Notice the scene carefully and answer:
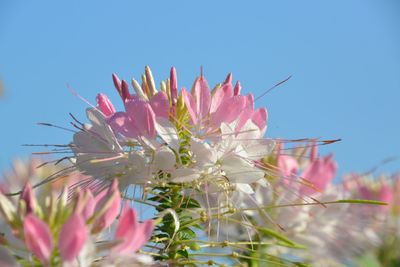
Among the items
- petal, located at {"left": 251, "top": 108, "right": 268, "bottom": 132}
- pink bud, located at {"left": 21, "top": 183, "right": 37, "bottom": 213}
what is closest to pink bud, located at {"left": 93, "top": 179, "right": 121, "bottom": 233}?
pink bud, located at {"left": 21, "top": 183, "right": 37, "bottom": 213}

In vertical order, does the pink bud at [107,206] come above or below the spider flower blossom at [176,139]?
below

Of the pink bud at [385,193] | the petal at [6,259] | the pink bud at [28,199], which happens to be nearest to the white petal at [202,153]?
the pink bud at [28,199]

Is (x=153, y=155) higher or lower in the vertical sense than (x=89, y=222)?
higher

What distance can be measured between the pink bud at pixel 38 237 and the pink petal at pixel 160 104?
65 cm

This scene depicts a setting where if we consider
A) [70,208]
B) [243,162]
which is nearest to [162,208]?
[243,162]

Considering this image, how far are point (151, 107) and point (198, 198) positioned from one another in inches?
11.0

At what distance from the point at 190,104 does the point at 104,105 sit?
240mm

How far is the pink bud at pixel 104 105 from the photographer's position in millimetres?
1901

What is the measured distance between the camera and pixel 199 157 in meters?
1.81

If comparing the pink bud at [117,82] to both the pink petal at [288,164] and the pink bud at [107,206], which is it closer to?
the pink bud at [107,206]

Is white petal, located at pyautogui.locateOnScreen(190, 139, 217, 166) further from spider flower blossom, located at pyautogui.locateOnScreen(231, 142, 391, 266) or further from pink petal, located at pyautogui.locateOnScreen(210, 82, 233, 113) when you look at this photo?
spider flower blossom, located at pyautogui.locateOnScreen(231, 142, 391, 266)

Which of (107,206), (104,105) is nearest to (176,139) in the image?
(104,105)

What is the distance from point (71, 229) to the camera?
1192 mm

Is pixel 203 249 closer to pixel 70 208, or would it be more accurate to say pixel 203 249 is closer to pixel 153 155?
pixel 153 155
